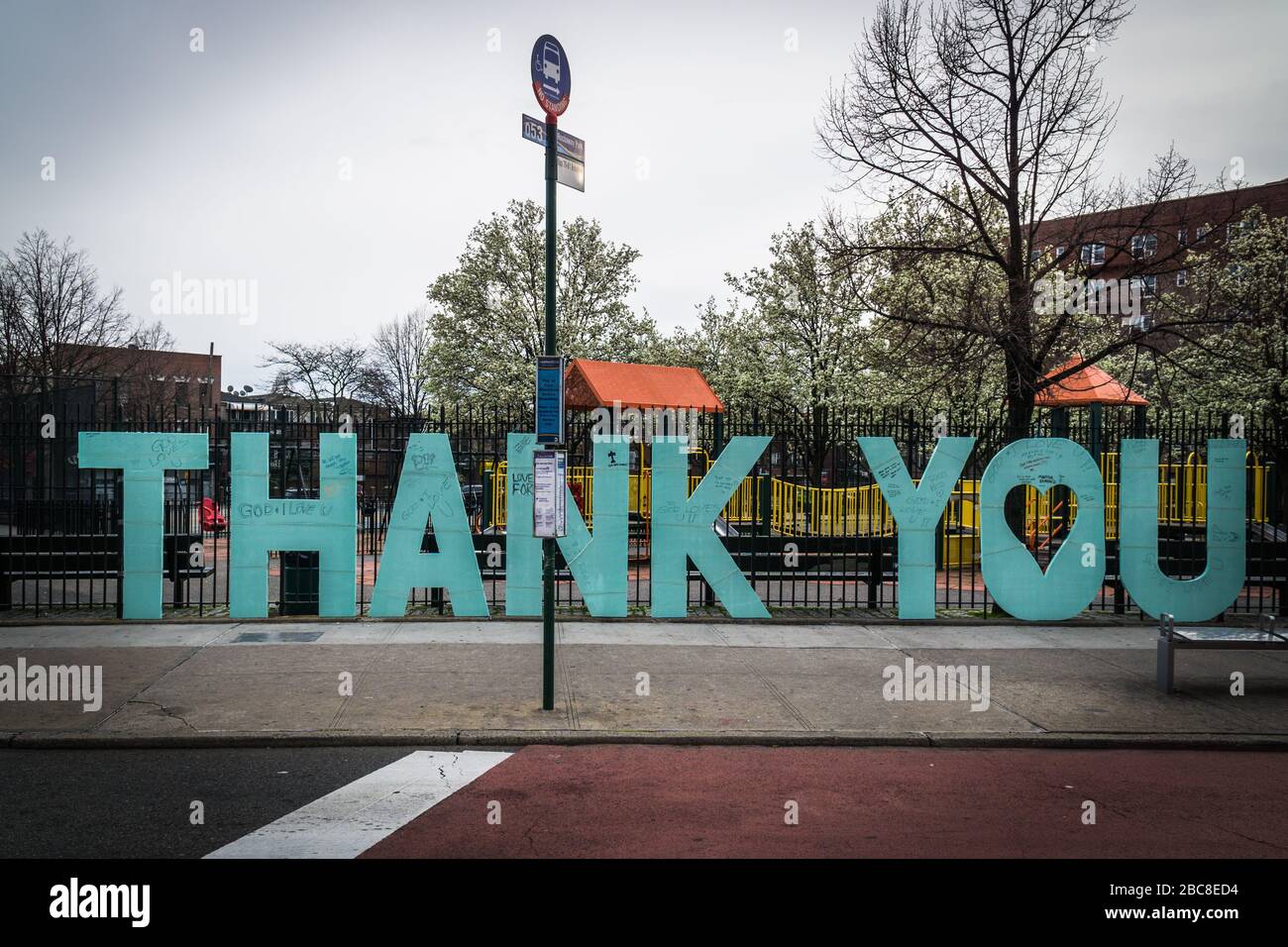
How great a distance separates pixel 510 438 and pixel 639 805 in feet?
23.9

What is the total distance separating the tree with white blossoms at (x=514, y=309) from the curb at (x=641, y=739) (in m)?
31.3

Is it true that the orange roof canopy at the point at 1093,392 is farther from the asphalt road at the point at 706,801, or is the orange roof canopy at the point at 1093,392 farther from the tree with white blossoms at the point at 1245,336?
the asphalt road at the point at 706,801

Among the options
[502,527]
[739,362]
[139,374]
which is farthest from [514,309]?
[502,527]

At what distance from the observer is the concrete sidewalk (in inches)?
299

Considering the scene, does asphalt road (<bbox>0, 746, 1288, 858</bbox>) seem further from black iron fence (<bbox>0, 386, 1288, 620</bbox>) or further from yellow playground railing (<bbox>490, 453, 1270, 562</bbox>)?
yellow playground railing (<bbox>490, 453, 1270, 562</bbox>)

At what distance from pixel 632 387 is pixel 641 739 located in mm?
17480

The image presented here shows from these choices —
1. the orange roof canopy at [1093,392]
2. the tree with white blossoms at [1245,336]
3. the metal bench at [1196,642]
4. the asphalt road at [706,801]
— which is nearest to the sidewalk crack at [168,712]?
the asphalt road at [706,801]

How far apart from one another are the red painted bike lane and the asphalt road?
0.02m

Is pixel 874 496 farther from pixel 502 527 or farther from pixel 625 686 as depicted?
pixel 625 686

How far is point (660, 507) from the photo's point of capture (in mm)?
12828

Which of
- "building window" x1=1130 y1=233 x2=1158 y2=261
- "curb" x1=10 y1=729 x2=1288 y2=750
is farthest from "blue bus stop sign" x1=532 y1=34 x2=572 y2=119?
"building window" x1=1130 y1=233 x2=1158 y2=261
